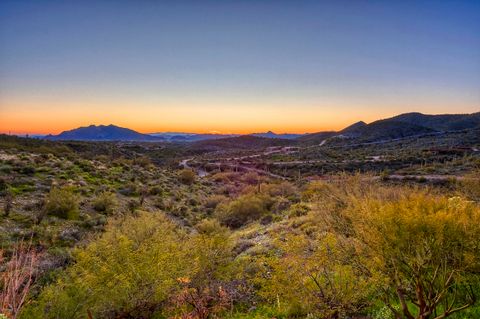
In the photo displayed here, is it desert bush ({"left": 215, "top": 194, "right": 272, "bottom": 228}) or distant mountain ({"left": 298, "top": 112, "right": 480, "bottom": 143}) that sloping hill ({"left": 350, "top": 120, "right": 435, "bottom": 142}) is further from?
desert bush ({"left": 215, "top": 194, "right": 272, "bottom": 228})

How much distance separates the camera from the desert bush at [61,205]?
790 inches

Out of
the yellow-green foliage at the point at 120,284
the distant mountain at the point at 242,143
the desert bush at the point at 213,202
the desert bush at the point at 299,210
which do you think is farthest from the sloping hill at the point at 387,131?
the yellow-green foliage at the point at 120,284

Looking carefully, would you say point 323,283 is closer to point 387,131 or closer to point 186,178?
point 186,178

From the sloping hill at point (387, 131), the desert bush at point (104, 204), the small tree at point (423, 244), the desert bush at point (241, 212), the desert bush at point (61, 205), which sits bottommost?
the desert bush at point (241, 212)

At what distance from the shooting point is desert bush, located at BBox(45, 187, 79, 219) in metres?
20.1

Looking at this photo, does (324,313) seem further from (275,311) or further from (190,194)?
(190,194)

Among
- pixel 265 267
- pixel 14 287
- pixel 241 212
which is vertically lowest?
pixel 241 212

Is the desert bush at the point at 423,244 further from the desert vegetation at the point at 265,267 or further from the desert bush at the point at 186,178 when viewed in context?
the desert bush at the point at 186,178

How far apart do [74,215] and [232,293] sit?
13561 millimetres

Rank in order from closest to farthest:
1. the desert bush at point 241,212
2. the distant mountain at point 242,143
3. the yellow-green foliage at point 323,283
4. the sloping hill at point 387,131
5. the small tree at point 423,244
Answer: the small tree at point 423,244 → the yellow-green foliage at point 323,283 → the desert bush at point 241,212 → the sloping hill at point 387,131 → the distant mountain at point 242,143

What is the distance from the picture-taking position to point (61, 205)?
2036cm

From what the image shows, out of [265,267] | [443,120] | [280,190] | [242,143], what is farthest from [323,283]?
[443,120]

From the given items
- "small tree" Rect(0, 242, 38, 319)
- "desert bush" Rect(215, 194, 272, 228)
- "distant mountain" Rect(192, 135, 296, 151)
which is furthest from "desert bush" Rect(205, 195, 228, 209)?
"distant mountain" Rect(192, 135, 296, 151)

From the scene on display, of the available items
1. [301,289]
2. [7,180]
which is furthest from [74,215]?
[301,289]
